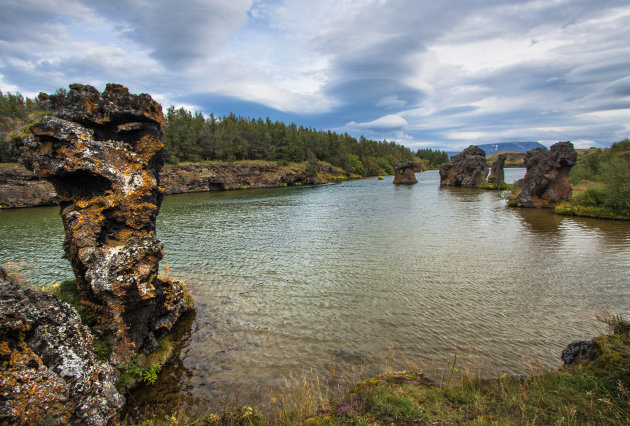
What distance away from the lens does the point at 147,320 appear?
29.2 ft

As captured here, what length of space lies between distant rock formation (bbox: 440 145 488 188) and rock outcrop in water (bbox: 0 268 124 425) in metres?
87.1

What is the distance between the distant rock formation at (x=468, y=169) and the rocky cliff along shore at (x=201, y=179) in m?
45.5

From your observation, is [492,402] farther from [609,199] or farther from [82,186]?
[609,199]

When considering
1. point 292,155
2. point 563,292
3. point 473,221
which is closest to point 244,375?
point 563,292

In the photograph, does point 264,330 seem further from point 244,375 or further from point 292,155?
point 292,155

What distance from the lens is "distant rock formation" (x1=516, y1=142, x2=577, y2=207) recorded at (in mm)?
38237

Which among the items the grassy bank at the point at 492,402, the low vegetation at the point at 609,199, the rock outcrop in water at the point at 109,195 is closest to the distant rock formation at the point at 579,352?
the grassy bank at the point at 492,402

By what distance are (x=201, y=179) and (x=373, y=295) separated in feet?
261

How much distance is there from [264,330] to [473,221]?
27.1m

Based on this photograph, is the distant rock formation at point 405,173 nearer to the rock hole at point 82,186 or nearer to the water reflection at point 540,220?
the water reflection at point 540,220

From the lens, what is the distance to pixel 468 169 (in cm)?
8150

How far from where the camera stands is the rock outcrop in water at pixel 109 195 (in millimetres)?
7715

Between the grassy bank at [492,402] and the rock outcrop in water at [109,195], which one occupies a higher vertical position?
the rock outcrop in water at [109,195]

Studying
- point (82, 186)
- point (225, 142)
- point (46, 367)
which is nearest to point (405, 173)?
point (225, 142)
